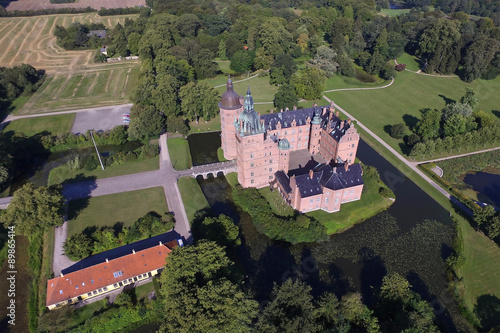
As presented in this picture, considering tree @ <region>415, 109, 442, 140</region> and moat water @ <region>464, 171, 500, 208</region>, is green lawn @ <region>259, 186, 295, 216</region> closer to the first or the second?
moat water @ <region>464, 171, 500, 208</region>

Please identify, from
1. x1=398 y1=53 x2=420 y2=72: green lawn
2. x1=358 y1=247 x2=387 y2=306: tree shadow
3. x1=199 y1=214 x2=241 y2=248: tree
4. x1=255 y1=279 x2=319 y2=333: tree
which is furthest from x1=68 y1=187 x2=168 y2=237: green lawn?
x1=398 y1=53 x2=420 y2=72: green lawn

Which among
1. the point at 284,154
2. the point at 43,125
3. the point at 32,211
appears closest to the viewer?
the point at 32,211

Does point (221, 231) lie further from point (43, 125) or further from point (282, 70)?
point (282, 70)

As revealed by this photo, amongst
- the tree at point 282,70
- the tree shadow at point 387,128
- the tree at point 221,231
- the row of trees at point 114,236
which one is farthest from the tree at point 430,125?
the row of trees at point 114,236

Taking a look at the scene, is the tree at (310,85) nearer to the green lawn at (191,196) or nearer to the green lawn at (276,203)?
the green lawn at (276,203)

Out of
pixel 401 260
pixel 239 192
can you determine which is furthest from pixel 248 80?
pixel 401 260

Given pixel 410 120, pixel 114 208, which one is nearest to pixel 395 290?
pixel 114 208
